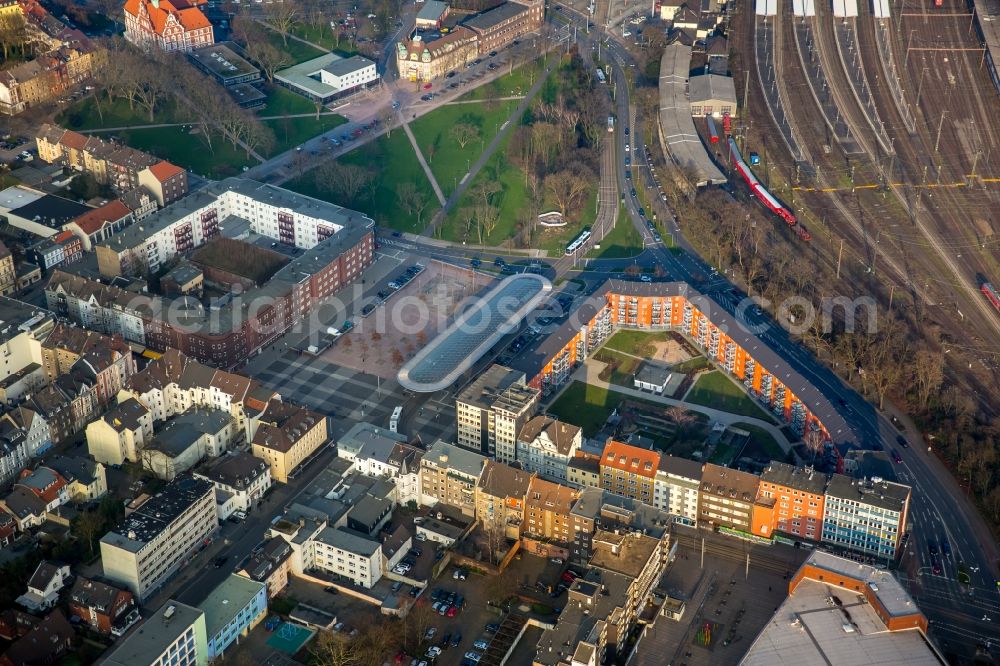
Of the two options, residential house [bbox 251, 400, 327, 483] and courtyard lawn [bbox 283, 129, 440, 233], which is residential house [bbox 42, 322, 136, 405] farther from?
courtyard lawn [bbox 283, 129, 440, 233]

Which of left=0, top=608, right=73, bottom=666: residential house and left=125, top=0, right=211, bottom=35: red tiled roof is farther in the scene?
left=125, top=0, right=211, bottom=35: red tiled roof

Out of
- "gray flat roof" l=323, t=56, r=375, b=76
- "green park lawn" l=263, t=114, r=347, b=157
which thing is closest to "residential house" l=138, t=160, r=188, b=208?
"green park lawn" l=263, t=114, r=347, b=157

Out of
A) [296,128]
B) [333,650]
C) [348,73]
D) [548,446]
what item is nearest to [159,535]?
[333,650]

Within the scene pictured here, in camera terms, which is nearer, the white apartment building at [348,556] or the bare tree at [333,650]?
the bare tree at [333,650]

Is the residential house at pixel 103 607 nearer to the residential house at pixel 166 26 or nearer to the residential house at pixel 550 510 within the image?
the residential house at pixel 550 510

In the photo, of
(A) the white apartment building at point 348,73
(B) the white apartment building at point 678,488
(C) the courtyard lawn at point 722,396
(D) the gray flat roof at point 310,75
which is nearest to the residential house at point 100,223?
(D) the gray flat roof at point 310,75

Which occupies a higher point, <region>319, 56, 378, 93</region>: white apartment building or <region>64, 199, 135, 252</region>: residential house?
<region>319, 56, 378, 93</region>: white apartment building

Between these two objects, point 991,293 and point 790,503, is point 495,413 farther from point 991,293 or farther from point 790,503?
point 991,293

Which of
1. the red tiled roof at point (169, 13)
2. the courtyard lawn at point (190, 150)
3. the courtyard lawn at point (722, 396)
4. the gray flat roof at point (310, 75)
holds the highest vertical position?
the red tiled roof at point (169, 13)

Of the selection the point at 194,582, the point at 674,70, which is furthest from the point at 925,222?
the point at 194,582
